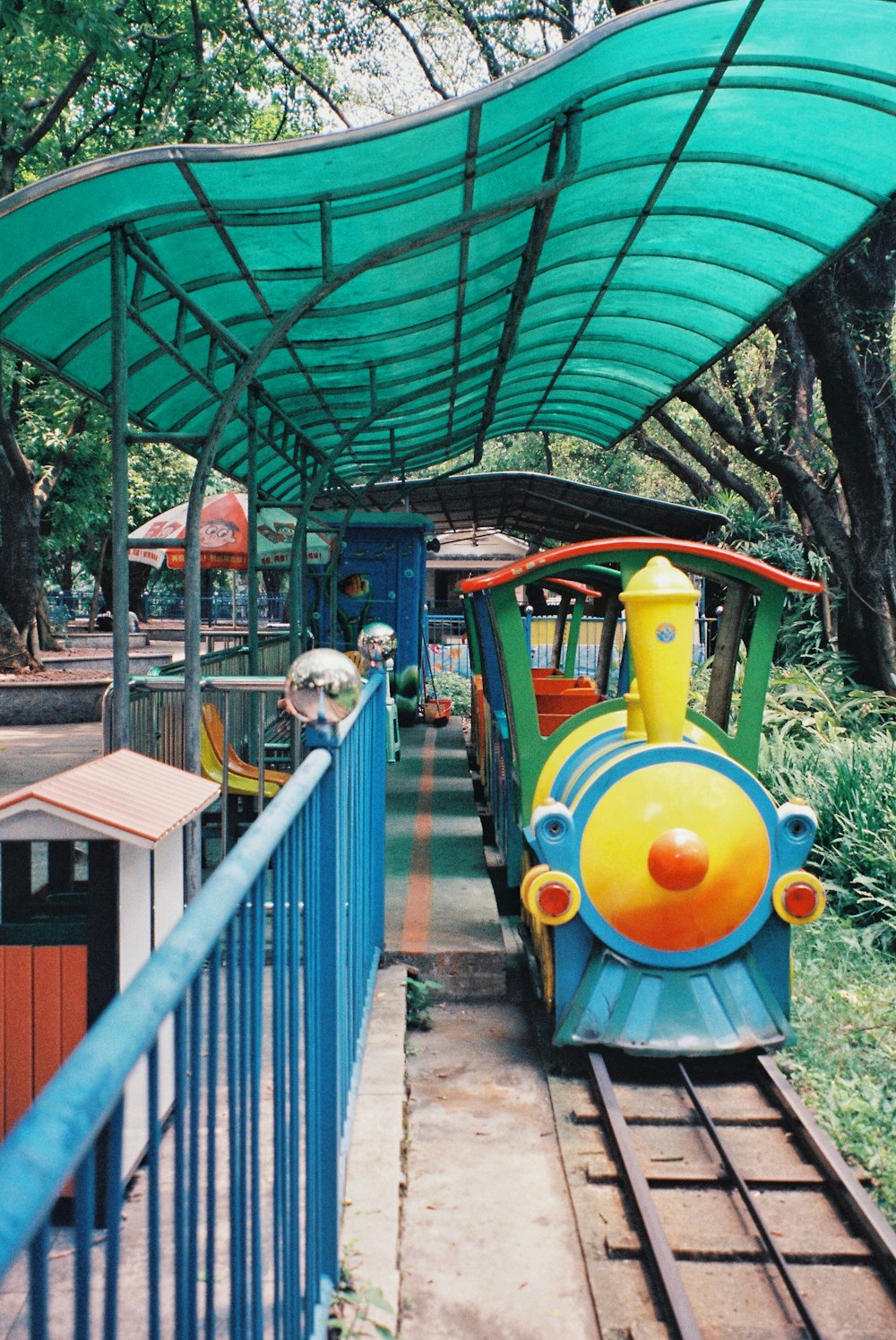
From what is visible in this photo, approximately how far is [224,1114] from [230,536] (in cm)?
1028

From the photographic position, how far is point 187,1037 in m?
1.65

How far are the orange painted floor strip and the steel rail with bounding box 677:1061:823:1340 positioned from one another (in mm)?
1734

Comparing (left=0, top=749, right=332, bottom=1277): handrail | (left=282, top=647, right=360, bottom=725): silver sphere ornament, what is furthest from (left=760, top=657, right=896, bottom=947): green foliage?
(left=0, top=749, right=332, bottom=1277): handrail

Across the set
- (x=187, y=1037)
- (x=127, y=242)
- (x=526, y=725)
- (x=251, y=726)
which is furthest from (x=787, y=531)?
(x=187, y=1037)

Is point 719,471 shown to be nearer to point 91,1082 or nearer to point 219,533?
point 219,533

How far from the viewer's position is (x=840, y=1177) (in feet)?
13.4

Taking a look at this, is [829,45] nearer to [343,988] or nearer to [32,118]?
[343,988]

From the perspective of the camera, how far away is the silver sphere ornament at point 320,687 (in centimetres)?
312

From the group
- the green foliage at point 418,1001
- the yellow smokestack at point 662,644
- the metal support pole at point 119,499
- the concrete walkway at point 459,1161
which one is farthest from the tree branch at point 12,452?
the yellow smokestack at point 662,644

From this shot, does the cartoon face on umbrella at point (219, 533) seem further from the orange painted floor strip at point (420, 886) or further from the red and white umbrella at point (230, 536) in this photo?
the orange painted floor strip at point (420, 886)

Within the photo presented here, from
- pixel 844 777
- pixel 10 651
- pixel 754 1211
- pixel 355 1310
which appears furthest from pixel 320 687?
pixel 10 651

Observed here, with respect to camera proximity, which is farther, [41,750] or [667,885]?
[41,750]

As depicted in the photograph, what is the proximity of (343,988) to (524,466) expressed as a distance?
33726 millimetres

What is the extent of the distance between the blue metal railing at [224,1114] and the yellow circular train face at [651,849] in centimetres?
118
